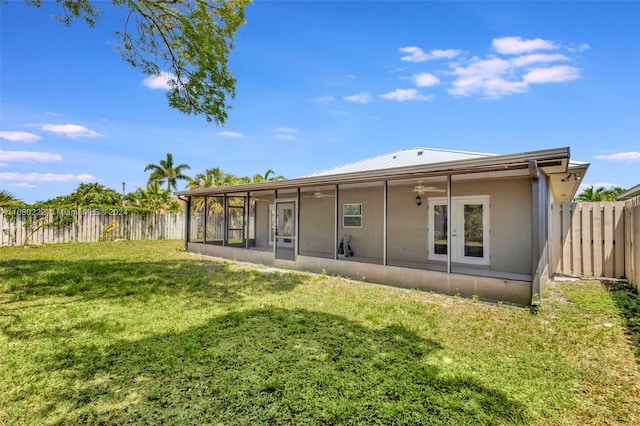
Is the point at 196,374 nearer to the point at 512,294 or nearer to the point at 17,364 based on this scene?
the point at 17,364

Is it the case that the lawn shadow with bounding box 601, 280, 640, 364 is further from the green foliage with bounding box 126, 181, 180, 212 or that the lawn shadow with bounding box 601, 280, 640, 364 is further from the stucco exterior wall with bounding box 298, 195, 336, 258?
the green foliage with bounding box 126, 181, 180, 212

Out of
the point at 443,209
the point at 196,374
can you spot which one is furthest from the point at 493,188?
the point at 196,374

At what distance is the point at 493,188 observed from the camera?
816 cm

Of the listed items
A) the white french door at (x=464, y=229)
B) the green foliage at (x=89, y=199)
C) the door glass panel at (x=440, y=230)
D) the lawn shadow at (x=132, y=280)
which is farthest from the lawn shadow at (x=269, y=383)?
the green foliage at (x=89, y=199)

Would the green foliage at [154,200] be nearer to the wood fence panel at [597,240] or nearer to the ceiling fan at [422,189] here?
the ceiling fan at [422,189]

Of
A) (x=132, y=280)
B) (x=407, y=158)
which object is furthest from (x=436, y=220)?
(x=132, y=280)

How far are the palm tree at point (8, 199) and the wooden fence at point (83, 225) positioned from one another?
0.28 meters

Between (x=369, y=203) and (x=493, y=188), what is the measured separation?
12.3 feet

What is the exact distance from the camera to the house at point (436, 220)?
6.05 metres

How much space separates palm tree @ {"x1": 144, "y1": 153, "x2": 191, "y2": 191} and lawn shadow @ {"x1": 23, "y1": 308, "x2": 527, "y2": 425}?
31.7 meters

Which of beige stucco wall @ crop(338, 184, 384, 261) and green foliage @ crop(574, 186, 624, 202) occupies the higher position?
green foliage @ crop(574, 186, 624, 202)

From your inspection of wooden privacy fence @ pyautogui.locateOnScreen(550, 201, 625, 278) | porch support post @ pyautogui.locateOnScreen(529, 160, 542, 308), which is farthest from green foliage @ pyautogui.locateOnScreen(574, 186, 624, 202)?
porch support post @ pyautogui.locateOnScreen(529, 160, 542, 308)

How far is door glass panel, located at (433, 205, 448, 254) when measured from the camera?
8.99 meters

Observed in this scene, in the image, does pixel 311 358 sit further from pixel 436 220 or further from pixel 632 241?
pixel 632 241
